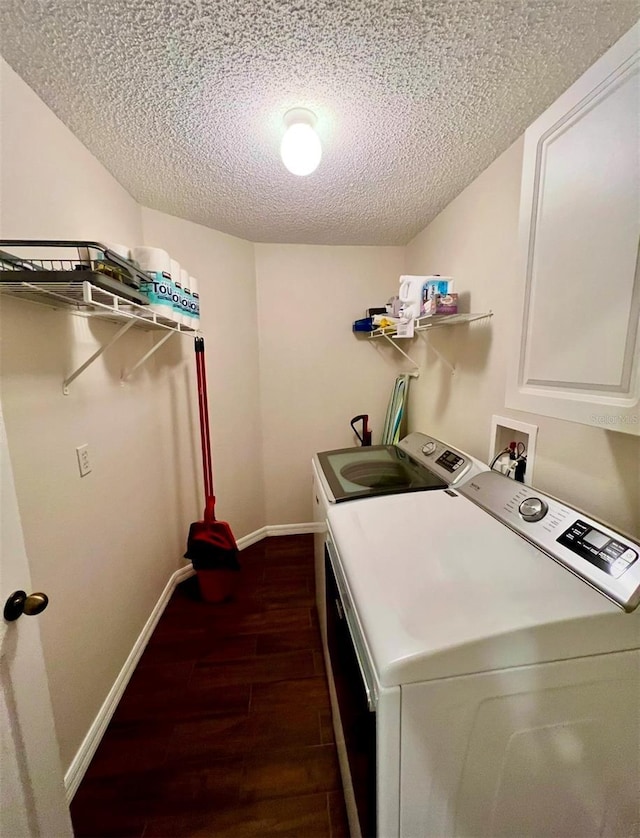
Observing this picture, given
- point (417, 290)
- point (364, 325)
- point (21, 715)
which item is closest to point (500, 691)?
point (21, 715)

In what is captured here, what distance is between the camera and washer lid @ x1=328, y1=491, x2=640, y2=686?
610 millimetres

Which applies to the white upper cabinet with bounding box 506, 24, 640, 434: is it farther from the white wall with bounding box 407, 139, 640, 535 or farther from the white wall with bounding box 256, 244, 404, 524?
the white wall with bounding box 256, 244, 404, 524

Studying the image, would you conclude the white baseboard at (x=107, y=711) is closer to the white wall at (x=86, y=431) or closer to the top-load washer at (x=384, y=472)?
the white wall at (x=86, y=431)

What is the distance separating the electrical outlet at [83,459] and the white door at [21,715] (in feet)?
1.74

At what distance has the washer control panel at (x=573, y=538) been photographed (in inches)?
28.4

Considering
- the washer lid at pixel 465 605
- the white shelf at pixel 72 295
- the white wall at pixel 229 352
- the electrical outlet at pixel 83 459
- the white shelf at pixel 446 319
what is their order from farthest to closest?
the white wall at pixel 229 352
the white shelf at pixel 446 319
the electrical outlet at pixel 83 459
the white shelf at pixel 72 295
the washer lid at pixel 465 605

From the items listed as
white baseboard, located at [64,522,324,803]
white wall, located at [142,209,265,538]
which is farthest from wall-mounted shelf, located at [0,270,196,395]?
white baseboard, located at [64,522,324,803]

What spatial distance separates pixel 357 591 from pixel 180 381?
5.78 ft

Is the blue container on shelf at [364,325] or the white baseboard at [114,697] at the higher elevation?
the blue container on shelf at [364,325]

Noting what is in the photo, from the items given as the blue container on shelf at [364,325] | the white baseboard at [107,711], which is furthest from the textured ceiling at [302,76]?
the white baseboard at [107,711]

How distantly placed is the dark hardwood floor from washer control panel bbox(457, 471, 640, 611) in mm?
1151

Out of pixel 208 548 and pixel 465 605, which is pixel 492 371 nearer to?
pixel 465 605

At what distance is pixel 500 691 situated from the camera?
2.08 ft

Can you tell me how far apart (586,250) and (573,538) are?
0.73 metres
